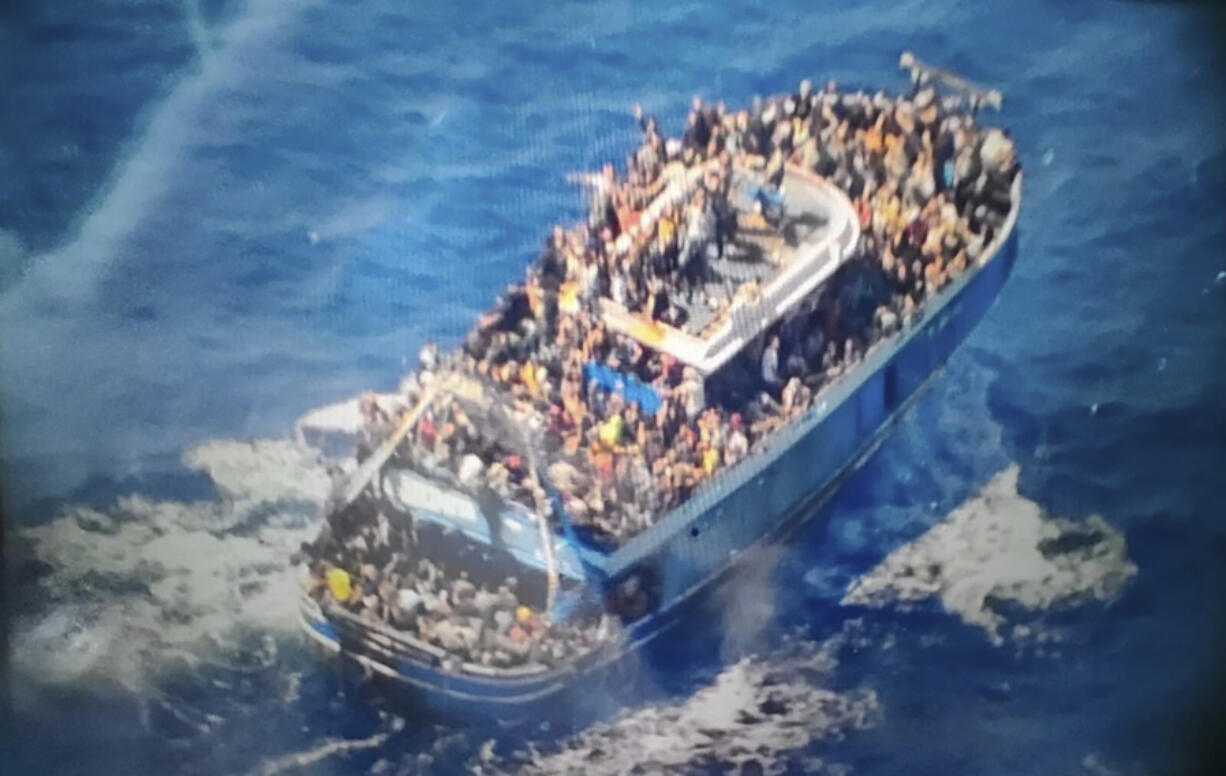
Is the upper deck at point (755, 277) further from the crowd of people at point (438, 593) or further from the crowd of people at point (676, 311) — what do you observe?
the crowd of people at point (438, 593)

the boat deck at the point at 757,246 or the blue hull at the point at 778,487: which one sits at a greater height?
the boat deck at the point at 757,246

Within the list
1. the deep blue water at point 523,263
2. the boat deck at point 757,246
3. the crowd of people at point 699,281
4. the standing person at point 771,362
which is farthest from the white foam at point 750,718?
the boat deck at point 757,246

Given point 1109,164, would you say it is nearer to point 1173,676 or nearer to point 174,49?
point 1173,676

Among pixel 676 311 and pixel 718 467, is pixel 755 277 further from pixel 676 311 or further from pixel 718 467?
pixel 718 467

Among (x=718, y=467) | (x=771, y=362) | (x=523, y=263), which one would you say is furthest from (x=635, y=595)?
(x=523, y=263)

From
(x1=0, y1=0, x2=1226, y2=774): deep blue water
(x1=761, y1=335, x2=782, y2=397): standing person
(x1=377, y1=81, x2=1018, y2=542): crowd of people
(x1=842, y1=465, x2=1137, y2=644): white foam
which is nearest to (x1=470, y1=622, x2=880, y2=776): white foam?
(x1=0, y1=0, x2=1226, y2=774): deep blue water

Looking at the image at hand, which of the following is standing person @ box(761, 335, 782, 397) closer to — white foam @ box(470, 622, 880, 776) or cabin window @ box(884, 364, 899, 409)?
cabin window @ box(884, 364, 899, 409)
